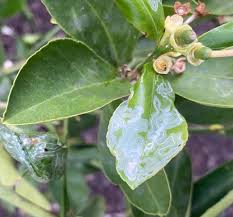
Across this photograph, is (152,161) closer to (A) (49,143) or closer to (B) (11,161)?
(A) (49,143)

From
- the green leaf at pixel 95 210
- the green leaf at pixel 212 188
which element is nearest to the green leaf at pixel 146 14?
the green leaf at pixel 212 188

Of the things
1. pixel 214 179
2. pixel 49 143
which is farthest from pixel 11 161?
pixel 214 179

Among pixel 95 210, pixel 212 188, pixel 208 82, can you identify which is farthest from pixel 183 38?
pixel 95 210

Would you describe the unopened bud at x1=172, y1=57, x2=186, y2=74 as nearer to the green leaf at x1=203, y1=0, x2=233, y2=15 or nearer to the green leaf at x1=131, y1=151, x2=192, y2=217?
the green leaf at x1=203, y1=0, x2=233, y2=15

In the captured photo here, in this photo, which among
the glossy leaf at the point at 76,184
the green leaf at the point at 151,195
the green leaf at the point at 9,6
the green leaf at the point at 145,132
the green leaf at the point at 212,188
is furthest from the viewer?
the glossy leaf at the point at 76,184

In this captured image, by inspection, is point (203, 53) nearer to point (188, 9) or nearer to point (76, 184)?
point (188, 9)

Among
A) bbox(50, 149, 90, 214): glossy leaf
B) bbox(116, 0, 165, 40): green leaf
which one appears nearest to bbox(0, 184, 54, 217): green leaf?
bbox(116, 0, 165, 40): green leaf

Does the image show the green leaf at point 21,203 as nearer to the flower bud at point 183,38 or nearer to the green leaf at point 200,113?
the green leaf at point 200,113
